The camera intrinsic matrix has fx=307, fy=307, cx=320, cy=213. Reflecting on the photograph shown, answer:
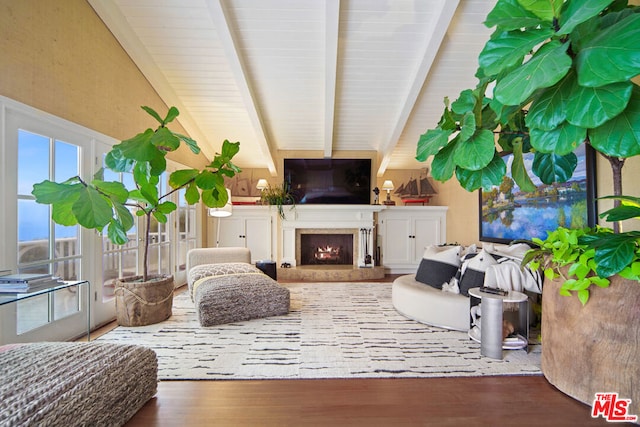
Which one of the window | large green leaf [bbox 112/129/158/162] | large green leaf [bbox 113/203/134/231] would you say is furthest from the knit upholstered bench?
large green leaf [bbox 112/129/158/162]

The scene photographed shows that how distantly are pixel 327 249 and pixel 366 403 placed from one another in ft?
13.4

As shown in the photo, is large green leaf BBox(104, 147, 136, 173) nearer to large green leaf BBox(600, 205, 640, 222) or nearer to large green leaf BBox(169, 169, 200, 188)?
large green leaf BBox(169, 169, 200, 188)

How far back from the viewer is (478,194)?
171 inches

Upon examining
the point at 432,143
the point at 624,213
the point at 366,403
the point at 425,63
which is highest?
the point at 425,63

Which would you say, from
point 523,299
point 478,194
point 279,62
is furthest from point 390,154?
point 523,299

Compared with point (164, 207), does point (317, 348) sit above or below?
below

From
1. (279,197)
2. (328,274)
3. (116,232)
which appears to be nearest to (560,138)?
(116,232)

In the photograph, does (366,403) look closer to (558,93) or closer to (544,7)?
(558,93)

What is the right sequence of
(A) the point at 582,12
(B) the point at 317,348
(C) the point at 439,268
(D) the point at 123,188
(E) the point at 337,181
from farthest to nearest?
(E) the point at 337,181 < (C) the point at 439,268 < (B) the point at 317,348 < (D) the point at 123,188 < (A) the point at 582,12

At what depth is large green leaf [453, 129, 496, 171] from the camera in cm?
113

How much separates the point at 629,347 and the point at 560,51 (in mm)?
1506

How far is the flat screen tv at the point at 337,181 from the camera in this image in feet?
17.8

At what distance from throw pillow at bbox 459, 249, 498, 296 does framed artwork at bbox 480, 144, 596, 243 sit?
0.62 metres

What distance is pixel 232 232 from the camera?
216 inches
